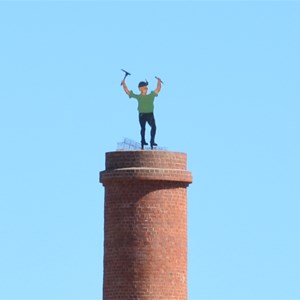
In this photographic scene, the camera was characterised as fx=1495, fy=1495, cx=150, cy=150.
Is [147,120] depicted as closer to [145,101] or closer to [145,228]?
[145,101]

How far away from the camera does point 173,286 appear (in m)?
64.2

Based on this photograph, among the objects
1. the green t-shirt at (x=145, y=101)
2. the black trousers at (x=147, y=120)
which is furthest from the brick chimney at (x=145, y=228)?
the green t-shirt at (x=145, y=101)

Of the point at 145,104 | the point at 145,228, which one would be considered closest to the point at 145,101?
the point at 145,104

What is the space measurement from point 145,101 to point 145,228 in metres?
6.05

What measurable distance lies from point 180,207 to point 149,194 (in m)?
1.60

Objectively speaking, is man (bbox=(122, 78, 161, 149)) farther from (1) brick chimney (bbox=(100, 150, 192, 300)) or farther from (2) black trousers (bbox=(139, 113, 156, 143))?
(1) brick chimney (bbox=(100, 150, 192, 300))

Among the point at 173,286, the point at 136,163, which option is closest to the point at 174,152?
the point at 136,163

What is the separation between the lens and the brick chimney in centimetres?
6400

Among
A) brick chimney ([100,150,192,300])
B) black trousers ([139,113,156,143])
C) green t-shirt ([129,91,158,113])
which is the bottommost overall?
brick chimney ([100,150,192,300])

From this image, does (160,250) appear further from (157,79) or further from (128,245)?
(157,79)

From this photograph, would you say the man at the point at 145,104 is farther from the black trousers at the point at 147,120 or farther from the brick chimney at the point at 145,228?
the brick chimney at the point at 145,228

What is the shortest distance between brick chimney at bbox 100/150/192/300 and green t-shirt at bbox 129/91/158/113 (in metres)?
2.60

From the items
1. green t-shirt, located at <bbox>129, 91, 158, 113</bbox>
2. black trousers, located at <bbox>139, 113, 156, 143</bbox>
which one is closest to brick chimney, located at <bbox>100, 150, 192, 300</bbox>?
black trousers, located at <bbox>139, 113, 156, 143</bbox>

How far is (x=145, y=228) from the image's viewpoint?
6425 centimetres
